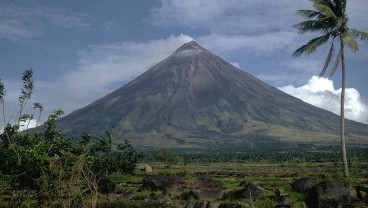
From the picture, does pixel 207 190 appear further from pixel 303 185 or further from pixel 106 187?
pixel 106 187

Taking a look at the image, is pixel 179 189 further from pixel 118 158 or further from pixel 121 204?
pixel 118 158

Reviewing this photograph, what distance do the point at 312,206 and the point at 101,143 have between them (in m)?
46.7

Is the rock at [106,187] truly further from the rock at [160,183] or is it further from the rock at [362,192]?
the rock at [362,192]

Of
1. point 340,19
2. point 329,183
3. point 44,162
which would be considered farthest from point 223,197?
point 340,19

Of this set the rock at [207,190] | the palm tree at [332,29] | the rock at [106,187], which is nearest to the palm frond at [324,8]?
the palm tree at [332,29]

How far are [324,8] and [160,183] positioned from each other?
23.4 m

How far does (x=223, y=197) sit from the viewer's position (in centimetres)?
3612

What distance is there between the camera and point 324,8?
35.0 m

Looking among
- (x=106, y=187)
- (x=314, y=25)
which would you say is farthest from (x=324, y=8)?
(x=106, y=187)

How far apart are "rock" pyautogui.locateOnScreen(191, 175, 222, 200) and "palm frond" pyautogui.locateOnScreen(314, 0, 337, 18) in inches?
720

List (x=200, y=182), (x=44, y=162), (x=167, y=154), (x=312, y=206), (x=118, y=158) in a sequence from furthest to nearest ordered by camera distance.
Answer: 1. (x=167, y=154)
2. (x=118, y=158)
3. (x=200, y=182)
4. (x=312, y=206)
5. (x=44, y=162)

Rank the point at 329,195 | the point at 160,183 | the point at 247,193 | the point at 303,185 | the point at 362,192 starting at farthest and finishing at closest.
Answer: the point at 160,183, the point at 303,185, the point at 247,193, the point at 362,192, the point at 329,195

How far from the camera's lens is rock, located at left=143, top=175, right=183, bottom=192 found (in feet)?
140

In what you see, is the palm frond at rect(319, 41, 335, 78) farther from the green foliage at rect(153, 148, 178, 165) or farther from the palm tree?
the green foliage at rect(153, 148, 178, 165)
